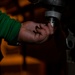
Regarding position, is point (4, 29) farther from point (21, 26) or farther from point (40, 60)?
point (40, 60)

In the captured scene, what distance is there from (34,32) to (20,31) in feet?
0.11

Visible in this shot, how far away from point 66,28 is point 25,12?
30 centimetres

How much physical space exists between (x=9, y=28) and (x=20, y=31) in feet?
0.09

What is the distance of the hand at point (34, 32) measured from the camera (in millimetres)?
495

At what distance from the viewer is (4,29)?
0.52m

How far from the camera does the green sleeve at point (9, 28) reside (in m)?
0.52

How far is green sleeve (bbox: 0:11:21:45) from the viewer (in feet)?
1.70

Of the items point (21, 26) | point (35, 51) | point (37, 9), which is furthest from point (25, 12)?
point (21, 26)

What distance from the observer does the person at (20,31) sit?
19.7 inches

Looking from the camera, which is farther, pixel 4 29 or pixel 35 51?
pixel 35 51

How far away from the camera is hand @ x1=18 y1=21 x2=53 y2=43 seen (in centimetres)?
50

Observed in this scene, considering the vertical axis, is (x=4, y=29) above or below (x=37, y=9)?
below

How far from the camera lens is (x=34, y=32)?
0.53 metres

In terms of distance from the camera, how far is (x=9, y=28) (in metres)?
0.52
